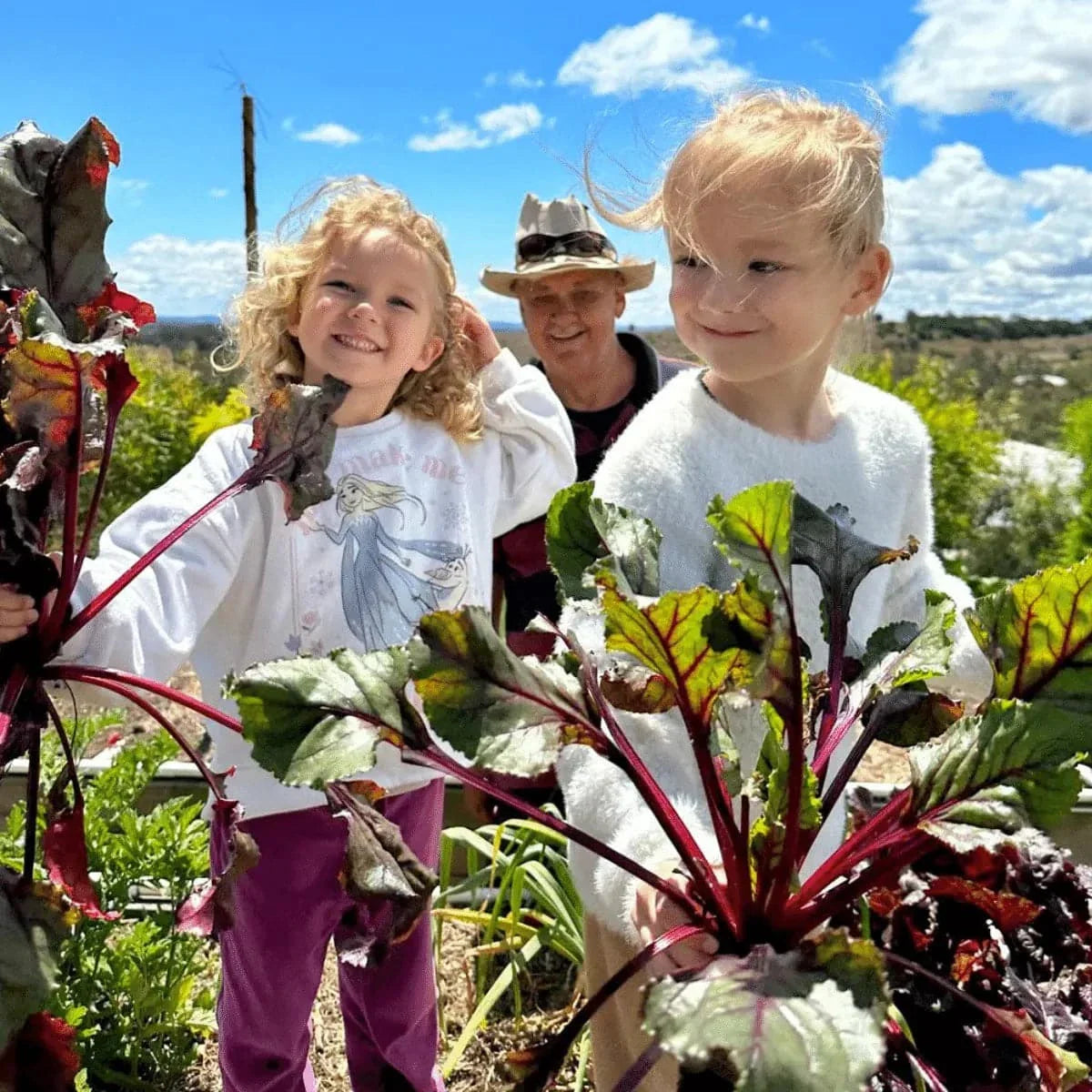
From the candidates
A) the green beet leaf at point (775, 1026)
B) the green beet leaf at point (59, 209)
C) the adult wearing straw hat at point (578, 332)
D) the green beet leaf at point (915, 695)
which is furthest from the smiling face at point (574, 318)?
the green beet leaf at point (775, 1026)

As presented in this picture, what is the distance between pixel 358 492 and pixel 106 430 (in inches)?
29.4

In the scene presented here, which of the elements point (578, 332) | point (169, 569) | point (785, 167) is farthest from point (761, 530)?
point (578, 332)

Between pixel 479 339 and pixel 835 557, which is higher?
pixel 479 339

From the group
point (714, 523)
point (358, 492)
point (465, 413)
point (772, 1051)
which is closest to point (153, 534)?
point (358, 492)

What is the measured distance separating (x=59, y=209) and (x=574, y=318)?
6.31ft

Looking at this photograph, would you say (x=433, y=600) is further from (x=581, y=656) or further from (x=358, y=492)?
(x=581, y=656)

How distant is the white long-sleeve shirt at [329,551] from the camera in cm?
135

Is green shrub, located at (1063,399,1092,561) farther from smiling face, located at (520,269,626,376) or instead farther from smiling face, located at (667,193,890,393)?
smiling face, located at (667,193,890,393)

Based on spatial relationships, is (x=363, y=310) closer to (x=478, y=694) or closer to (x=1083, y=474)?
(x=478, y=694)

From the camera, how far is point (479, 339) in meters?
1.95

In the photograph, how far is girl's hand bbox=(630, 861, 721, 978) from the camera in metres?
0.78

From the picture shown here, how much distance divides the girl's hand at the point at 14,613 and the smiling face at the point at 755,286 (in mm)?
791

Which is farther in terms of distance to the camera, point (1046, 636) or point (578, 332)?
point (578, 332)

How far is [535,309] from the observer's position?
111 inches
